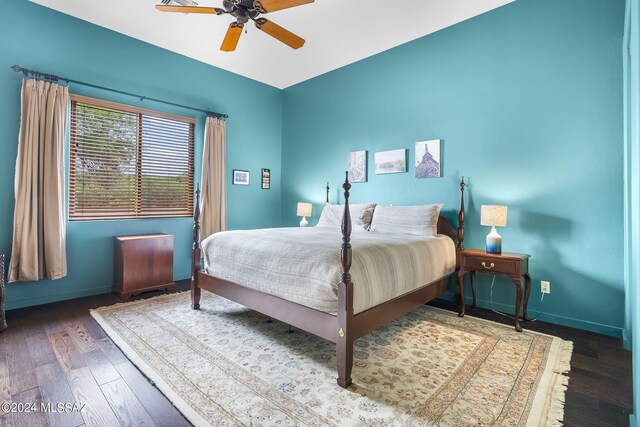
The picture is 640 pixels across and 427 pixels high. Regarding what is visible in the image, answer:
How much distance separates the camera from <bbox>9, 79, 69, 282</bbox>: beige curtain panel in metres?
3.17

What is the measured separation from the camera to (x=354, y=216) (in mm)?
4023

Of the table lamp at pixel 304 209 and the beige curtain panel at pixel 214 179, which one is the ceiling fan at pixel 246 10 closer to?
the beige curtain panel at pixel 214 179

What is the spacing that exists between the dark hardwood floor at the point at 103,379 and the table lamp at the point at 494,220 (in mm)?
787

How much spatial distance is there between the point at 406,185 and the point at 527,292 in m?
1.82

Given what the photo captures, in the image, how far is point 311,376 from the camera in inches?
79.0

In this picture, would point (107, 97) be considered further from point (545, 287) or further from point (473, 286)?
point (545, 287)

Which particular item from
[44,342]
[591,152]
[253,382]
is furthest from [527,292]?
[44,342]

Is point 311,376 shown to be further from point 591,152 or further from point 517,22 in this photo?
point 517,22

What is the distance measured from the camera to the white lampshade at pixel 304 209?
5.04 metres

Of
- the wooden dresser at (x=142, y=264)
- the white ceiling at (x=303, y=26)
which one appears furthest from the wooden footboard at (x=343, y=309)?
the white ceiling at (x=303, y=26)

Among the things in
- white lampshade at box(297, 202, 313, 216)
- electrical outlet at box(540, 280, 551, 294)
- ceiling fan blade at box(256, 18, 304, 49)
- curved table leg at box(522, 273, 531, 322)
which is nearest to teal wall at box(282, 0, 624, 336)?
electrical outlet at box(540, 280, 551, 294)

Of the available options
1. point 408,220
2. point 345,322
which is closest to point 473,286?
point 408,220

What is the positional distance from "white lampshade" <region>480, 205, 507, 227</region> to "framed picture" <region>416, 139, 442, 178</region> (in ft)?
2.94

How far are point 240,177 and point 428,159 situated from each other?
3067 mm
